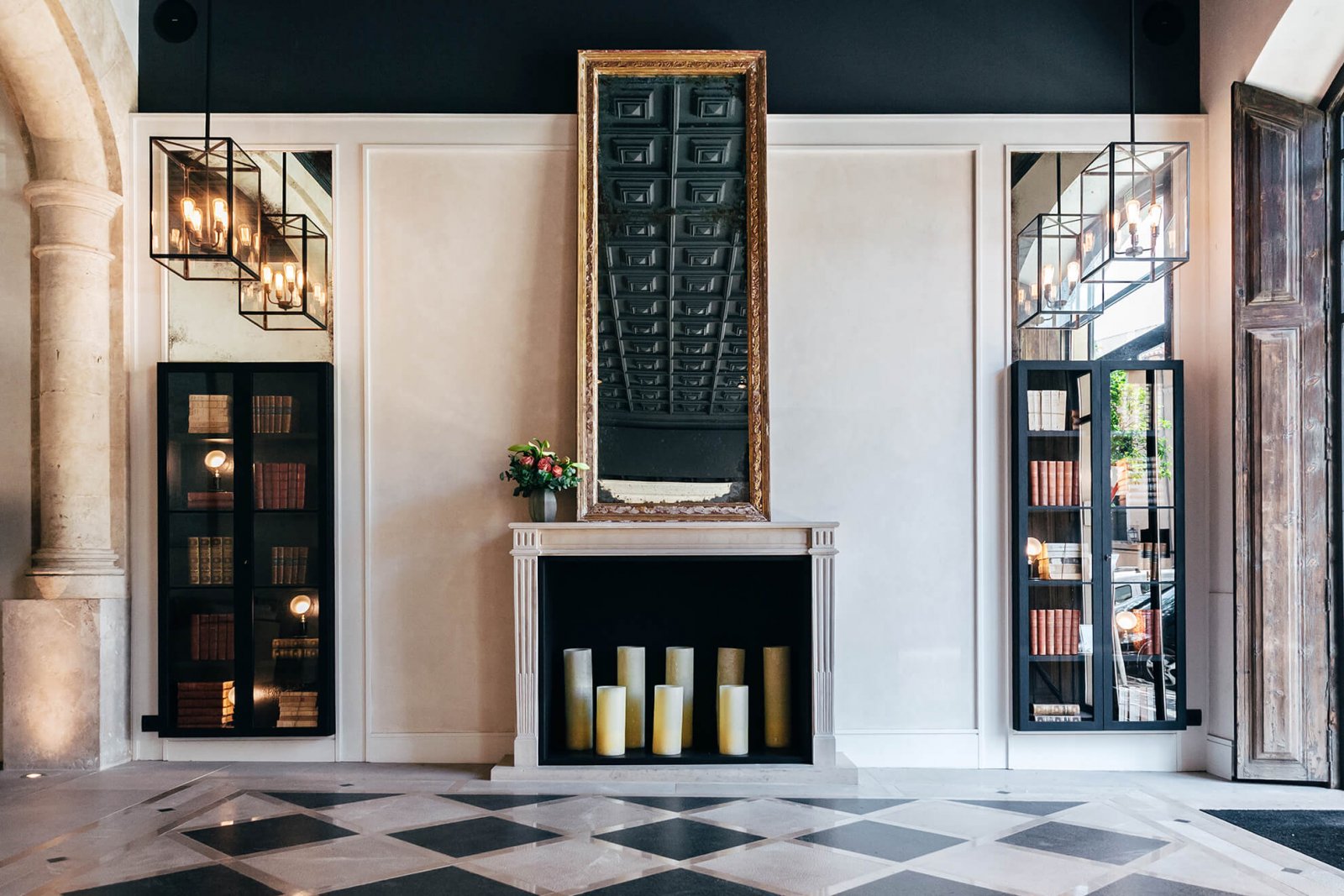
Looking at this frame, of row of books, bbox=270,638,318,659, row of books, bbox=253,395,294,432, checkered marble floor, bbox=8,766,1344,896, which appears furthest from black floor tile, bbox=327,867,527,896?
row of books, bbox=253,395,294,432

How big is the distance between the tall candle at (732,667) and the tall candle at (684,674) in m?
0.16

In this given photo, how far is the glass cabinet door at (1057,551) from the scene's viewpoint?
535cm

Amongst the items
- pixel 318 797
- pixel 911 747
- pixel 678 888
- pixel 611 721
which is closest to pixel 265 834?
pixel 318 797

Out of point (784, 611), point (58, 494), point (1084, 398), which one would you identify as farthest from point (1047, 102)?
point (58, 494)

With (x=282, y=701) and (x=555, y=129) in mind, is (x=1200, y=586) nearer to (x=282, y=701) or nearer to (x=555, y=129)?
(x=555, y=129)

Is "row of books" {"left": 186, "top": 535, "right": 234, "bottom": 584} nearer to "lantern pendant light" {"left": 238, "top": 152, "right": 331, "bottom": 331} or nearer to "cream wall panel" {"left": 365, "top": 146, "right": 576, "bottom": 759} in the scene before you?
"cream wall panel" {"left": 365, "top": 146, "right": 576, "bottom": 759}

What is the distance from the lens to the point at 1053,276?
5430 millimetres

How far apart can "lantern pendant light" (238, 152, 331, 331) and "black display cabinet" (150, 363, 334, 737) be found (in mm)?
292

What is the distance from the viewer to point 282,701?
5.43 meters

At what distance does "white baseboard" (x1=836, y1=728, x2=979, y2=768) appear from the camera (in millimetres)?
5441

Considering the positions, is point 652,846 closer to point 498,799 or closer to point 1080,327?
point 498,799

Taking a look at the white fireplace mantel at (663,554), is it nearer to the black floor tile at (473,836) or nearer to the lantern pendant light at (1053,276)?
the black floor tile at (473,836)

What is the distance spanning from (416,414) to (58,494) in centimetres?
199

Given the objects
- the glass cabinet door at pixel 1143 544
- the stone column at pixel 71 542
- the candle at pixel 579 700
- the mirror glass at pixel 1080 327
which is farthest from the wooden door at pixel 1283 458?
the stone column at pixel 71 542
